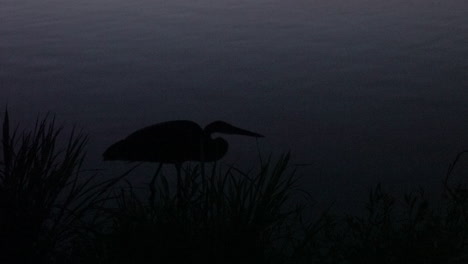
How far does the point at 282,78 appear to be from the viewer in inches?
332

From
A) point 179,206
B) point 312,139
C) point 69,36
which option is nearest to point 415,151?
point 312,139

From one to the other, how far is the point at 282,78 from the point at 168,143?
3.71m

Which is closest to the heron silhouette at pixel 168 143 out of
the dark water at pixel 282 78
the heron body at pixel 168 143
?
the heron body at pixel 168 143

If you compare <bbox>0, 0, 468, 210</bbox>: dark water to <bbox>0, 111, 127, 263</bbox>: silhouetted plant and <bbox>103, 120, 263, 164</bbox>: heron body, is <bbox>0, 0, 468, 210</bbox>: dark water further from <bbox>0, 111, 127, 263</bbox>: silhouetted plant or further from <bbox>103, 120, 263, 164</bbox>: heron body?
<bbox>0, 111, 127, 263</bbox>: silhouetted plant

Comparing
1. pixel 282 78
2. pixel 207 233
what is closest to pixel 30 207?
pixel 207 233

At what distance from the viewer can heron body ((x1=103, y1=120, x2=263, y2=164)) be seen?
4.87 meters

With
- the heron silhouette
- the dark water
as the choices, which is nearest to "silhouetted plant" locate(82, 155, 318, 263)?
the heron silhouette

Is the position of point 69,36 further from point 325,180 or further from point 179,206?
point 179,206

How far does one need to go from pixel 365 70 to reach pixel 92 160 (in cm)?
361

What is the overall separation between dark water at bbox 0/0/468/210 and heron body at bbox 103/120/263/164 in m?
0.89

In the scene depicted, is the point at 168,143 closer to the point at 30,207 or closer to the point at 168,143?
the point at 168,143

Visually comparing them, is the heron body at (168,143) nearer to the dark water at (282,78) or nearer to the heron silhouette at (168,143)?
the heron silhouette at (168,143)

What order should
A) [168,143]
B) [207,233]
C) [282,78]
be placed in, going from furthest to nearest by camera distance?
1. [282,78]
2. [168,143]
3. [207,233]

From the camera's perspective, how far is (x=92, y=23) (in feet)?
40.7
